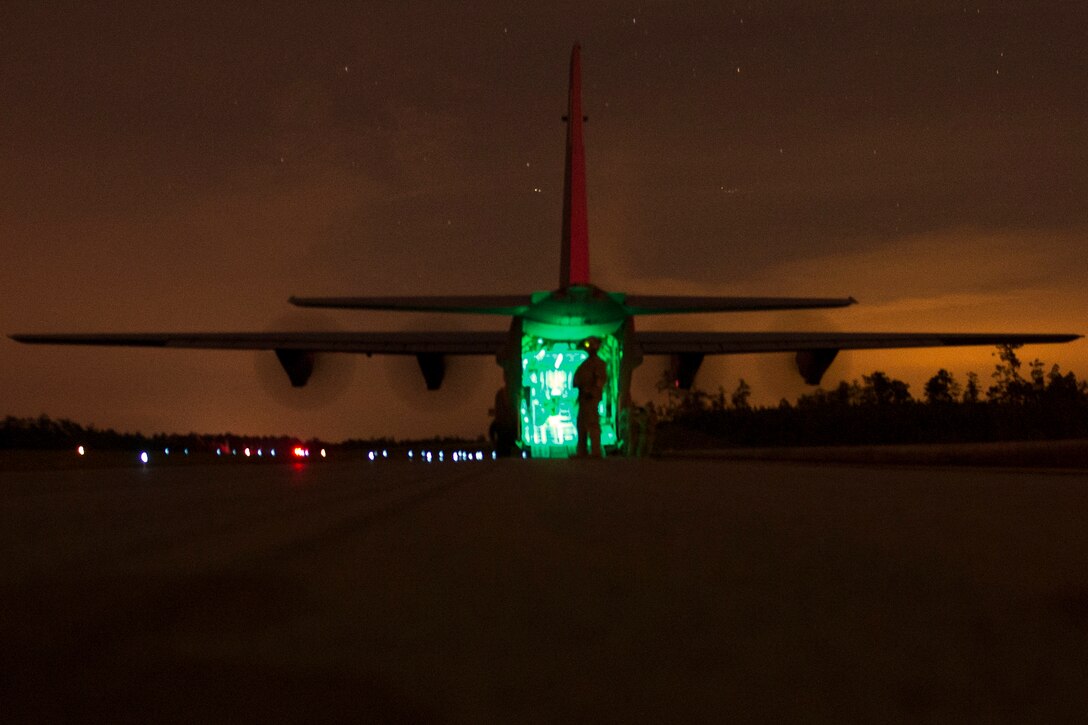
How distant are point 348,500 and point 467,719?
6.03 feet

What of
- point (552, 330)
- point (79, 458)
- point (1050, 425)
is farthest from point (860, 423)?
point (79, 458)

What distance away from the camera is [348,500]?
2.33 meters


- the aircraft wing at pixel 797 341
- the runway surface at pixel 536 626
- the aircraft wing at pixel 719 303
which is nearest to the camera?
the runway surface at pixel 536 626

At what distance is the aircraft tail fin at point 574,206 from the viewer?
66.9ft

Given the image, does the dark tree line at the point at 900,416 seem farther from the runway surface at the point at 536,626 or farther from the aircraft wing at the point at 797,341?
the runway surface at the point at 536,626

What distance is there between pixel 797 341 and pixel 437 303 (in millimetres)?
7641

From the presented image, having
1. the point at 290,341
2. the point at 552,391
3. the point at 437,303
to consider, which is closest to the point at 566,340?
the point at 552,391

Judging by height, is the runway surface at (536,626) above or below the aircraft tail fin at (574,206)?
below

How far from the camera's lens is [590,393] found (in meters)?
12.5

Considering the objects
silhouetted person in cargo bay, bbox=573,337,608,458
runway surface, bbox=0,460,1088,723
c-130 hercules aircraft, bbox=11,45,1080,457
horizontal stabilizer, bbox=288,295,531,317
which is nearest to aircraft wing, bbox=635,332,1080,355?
c-130 hercules aircraft, bbox=11,45,1080,457

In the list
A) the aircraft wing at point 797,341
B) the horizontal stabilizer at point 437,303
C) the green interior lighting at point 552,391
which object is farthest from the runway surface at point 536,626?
the aircraft wing at point 797,341

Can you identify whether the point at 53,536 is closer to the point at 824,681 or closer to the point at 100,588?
the point at 100,588

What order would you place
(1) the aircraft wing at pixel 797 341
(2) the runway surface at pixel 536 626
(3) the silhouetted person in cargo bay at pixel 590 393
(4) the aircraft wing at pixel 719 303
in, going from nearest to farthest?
1. (2) the runway surface at pixel 536 626
2. (3) the silhouetted person in cargo bay at pixel 590 393
3. (4) the aircraft wing at pixel 719 303
4. (1) the aircraft wing at pixel 797 341

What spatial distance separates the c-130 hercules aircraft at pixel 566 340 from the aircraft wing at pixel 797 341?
0.07 feet
